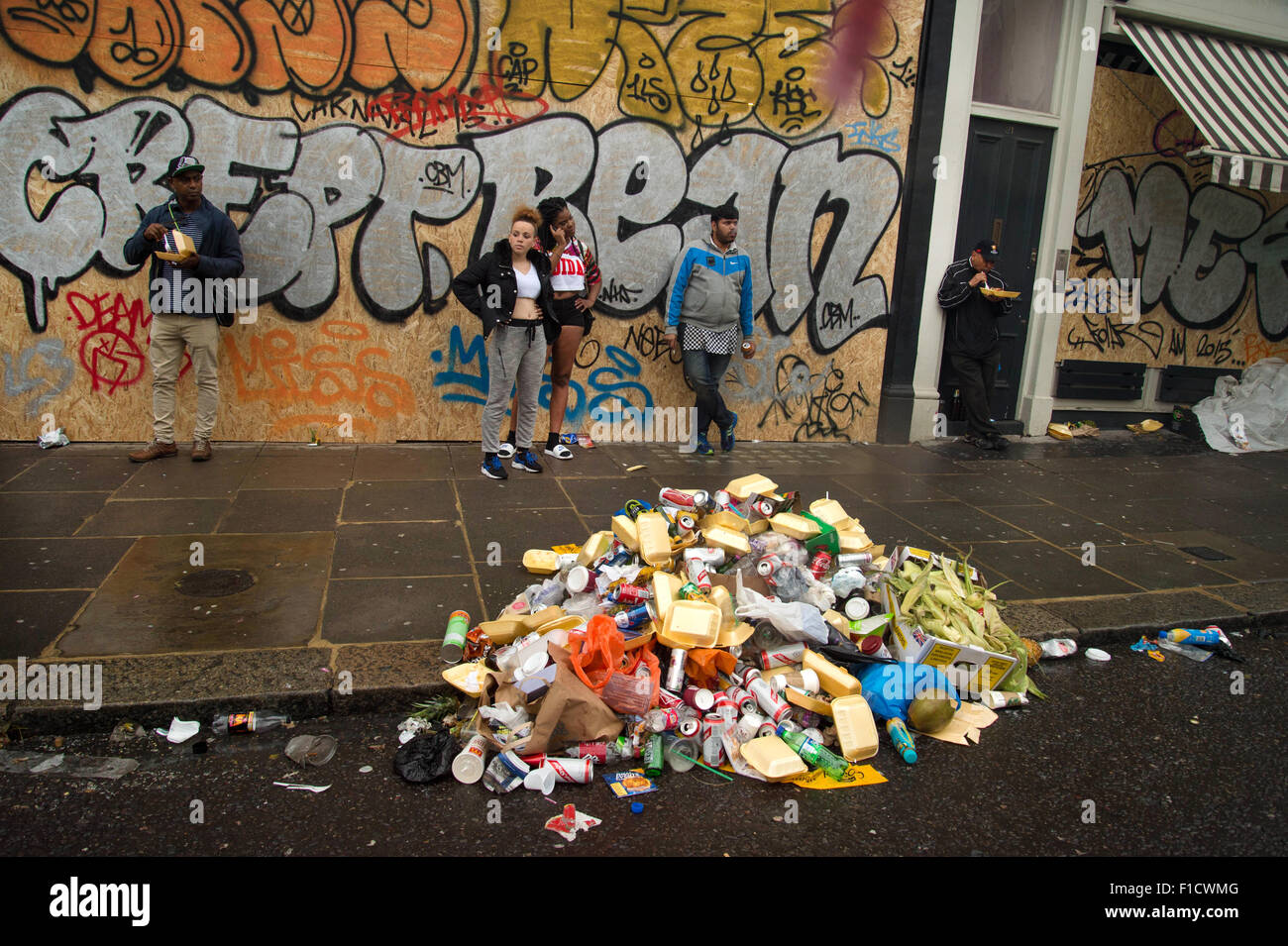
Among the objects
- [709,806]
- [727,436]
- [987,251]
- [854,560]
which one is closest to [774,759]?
[709,806]

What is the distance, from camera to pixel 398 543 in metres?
5.03

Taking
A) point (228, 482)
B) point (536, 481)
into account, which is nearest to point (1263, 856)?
point (536, 481)

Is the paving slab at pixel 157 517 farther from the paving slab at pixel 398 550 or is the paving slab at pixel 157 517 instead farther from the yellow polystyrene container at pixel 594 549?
the yellow polystyrene container at pixel 594 549

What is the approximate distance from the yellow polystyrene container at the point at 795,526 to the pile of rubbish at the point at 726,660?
0.01 m

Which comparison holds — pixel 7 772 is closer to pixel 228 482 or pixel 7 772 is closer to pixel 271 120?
pixel 228 482

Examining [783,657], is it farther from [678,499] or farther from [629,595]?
[678,499]

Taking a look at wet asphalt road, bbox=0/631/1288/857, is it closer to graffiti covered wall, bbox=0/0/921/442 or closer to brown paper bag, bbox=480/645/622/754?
brown paper bag, bbox=480/645/622/754

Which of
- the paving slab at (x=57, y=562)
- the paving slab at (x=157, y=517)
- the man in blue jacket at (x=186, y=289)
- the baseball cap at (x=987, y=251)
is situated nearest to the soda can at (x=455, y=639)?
the paving slab at (x=57, y=562)

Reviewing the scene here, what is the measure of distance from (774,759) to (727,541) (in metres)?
1.27

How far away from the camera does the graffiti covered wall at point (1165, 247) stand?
9078 mm

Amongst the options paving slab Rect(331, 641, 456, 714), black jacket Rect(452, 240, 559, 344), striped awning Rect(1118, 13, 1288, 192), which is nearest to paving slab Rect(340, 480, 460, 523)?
black jacket Rect(452, 240, 559, 344)

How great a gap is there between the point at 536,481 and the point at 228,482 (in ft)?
6.79
